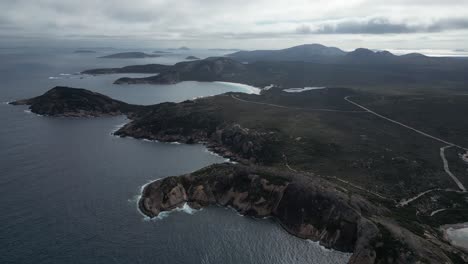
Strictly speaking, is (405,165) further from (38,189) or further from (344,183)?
(38,189)

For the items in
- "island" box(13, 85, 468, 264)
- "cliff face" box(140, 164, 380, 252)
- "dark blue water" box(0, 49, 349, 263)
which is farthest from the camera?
"cliff face" box(140, 164, 380, 252)

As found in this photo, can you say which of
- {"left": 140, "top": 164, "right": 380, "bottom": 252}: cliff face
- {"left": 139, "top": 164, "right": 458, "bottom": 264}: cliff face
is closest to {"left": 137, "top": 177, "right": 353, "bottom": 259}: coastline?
{"left": 139, "top": 164, "right": 458, "bottom": 264}: cliff face

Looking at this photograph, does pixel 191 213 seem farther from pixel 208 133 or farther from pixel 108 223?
pixel 208 133

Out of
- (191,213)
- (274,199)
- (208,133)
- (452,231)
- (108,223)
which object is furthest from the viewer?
(208,133)

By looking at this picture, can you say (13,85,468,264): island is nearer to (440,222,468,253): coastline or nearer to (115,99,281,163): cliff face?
(115,99,281,163): cliff face

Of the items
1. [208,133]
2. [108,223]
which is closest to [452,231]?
[108,223]

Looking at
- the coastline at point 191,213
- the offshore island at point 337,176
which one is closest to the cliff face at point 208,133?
the offshore island at point 337,176

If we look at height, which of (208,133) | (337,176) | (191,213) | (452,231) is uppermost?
(208,133)
